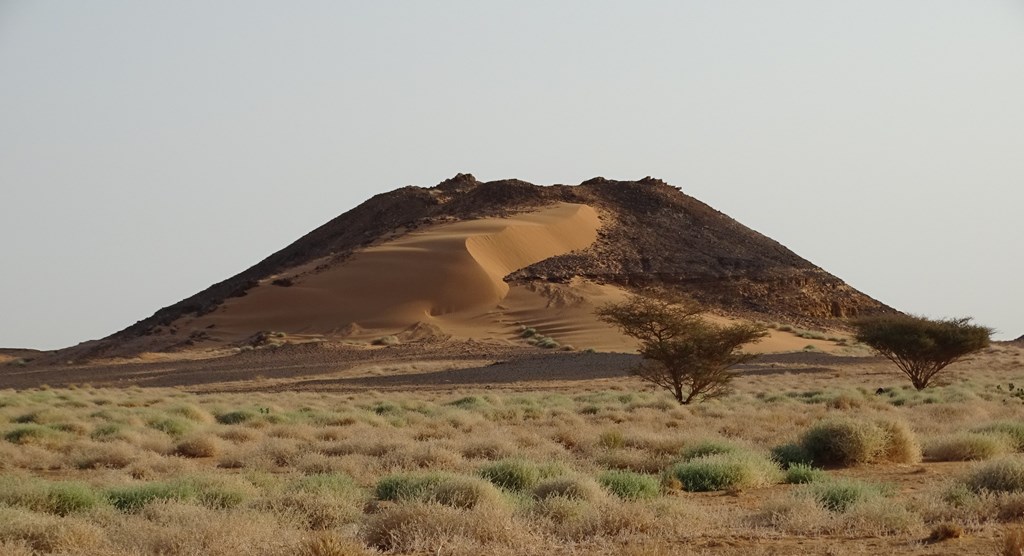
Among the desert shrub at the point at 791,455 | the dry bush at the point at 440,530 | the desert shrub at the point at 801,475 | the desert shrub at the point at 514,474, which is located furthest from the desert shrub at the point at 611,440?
the dry bush at the point at 440,530

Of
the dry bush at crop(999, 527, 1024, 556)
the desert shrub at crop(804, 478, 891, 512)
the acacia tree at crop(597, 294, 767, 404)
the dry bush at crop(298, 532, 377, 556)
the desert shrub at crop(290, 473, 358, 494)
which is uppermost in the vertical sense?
the acacia tree at crop(597, 294, 767, 404)

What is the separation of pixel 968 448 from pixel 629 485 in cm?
645

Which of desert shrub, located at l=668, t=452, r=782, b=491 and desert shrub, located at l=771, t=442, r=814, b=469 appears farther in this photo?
desert shrub, located at l=771, t=442, r=814, b=469

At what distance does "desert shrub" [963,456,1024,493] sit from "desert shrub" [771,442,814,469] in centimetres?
398

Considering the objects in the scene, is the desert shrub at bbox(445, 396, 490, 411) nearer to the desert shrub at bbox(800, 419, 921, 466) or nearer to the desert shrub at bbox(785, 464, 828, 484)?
the desert shrub at bbox(800, 419, 921, 466)

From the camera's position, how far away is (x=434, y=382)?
139ft

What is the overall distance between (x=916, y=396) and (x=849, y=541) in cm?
2123

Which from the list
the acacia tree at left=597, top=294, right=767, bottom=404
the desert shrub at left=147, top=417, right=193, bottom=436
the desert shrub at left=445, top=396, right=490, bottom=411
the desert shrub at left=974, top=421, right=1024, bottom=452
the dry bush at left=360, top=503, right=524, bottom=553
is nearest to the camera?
the dry bush at left=360, top=503, right=524, bottom=553

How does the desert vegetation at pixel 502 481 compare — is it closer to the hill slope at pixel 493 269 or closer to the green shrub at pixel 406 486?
the green shrub at pixel 406 486

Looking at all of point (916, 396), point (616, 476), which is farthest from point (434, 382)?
point (616, 476)

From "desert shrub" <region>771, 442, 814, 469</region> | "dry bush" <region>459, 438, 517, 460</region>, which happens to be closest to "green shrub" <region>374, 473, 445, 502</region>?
"dry bush" <region>459, 438, 517, 460</region>

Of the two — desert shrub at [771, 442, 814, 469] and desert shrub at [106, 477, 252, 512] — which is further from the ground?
desert shrub at [106, 477, 252, 512]

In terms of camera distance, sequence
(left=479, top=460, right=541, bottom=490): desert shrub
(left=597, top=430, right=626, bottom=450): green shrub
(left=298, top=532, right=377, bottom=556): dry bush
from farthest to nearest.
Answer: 1. (left=597, top=430, right=626, bottom=450): green shrub
2. (left=479, top=460, right=541, bottom=490): desert shrub
3. (left=298, top=532, right=377, bottom=556): dry bush

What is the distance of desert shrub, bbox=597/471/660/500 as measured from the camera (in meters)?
10.8
